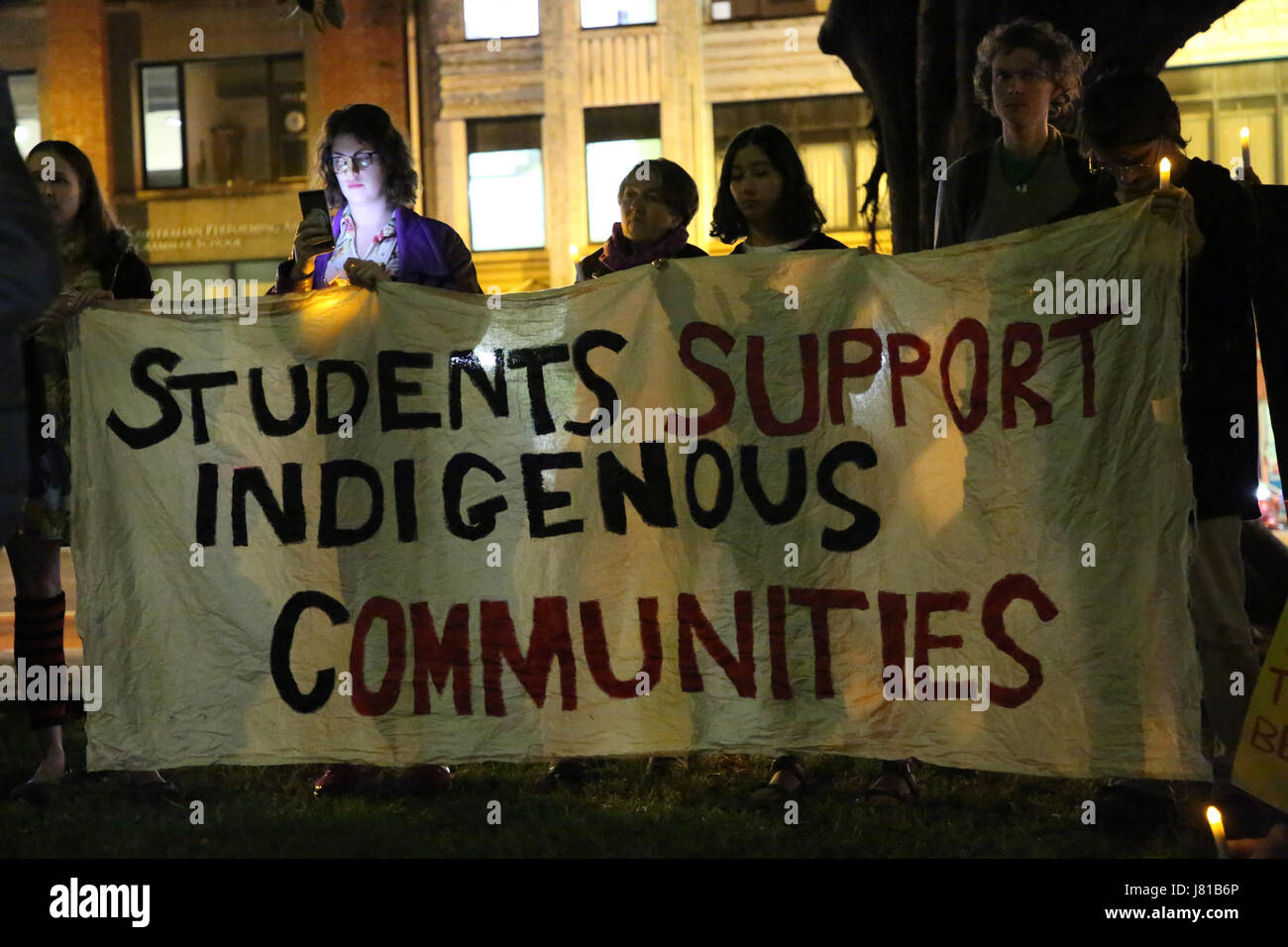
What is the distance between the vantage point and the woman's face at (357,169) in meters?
4.66

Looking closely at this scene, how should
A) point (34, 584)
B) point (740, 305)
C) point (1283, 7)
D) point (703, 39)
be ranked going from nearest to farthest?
1. point (740, 305)
2. point (34, 584)
3. point (1283, 7)
4. point (703, 39)

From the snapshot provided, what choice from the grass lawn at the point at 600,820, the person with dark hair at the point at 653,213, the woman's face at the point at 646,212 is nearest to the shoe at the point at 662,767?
the grass lawn at the point at 600,820

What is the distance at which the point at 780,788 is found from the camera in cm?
434

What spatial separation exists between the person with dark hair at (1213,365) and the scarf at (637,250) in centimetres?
140

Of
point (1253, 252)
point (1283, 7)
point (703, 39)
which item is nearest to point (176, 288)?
point (1253, 252)

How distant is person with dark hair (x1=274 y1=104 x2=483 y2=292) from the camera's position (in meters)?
4.64

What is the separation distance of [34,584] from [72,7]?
21015 millimetres

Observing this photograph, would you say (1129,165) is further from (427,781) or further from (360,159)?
(427,781)

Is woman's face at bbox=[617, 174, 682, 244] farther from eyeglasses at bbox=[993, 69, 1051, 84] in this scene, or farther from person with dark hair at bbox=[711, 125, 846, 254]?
eyeglasses at bbox=[993, 69, 1051, 84]

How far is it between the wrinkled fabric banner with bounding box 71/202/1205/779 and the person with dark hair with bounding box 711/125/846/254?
0.43m

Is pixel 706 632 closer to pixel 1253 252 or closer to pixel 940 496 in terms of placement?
pixel 940 496
